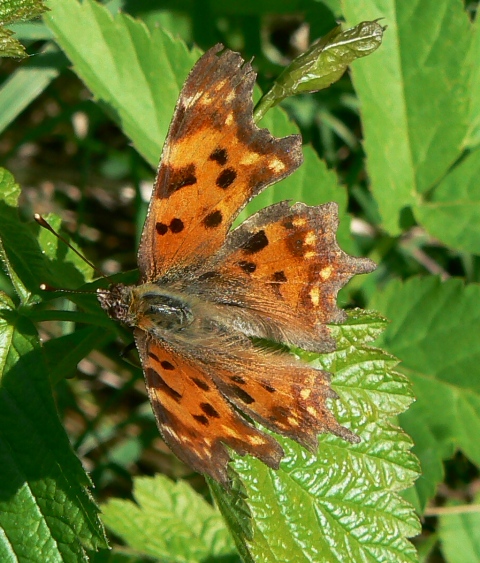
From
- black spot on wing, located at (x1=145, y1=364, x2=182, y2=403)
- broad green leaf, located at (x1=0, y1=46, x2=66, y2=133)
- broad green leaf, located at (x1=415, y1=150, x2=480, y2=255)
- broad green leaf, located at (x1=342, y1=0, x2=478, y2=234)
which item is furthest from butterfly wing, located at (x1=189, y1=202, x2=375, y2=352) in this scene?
broad green leaf, located at (x1=0, y1=46, x2=66, y2=133)

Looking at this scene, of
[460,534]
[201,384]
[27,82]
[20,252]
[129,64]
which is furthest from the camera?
[460,534]

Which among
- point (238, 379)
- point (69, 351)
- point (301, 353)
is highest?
point (69, 351)

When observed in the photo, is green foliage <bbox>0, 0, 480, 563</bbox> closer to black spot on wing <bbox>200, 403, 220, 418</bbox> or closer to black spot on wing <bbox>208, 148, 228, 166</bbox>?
black spot on wing <bbox>200, 403, 220, 418</bbox>

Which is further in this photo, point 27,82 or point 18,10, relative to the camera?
point 27,82

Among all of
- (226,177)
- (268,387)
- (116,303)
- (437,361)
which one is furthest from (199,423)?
(437,361)

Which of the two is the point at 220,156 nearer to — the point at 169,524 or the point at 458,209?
the point at 458,209

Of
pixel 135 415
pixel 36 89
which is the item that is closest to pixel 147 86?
pixel 36 89

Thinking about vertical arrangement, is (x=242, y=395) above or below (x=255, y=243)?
below

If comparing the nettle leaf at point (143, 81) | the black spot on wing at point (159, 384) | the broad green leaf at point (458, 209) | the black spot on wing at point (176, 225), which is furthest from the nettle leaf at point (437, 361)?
the black spot on wing at point (159, 384)
